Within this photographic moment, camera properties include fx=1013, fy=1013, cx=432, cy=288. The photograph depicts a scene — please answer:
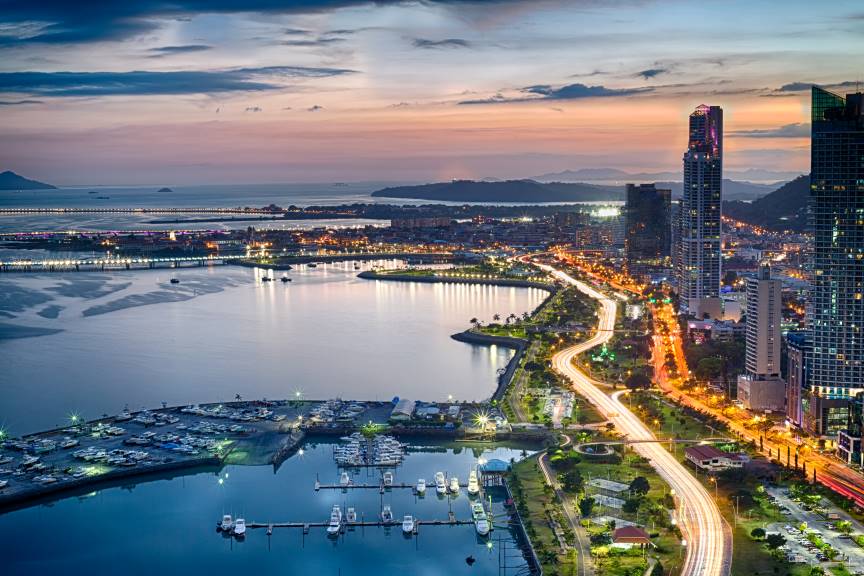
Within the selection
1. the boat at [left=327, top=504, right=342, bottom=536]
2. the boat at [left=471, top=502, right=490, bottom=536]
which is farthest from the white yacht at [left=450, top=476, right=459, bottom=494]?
the boat at [left=327, top=504, right=342, bottom=536]

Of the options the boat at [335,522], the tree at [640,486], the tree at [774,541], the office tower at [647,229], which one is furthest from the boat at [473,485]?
the office tower at [647,229]

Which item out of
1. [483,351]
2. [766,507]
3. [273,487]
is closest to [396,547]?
[273,487]

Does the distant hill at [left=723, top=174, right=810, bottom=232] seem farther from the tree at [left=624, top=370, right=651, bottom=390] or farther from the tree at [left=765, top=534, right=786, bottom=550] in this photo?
the tree at [left=765, top=534, right=786, bottom=550]

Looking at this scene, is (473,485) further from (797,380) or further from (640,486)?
(797,380)

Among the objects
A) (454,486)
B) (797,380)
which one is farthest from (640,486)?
(797,380)

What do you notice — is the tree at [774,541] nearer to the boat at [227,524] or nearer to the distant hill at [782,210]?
the boat at [227,524]

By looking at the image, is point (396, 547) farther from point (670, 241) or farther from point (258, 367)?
point (670, 241)
